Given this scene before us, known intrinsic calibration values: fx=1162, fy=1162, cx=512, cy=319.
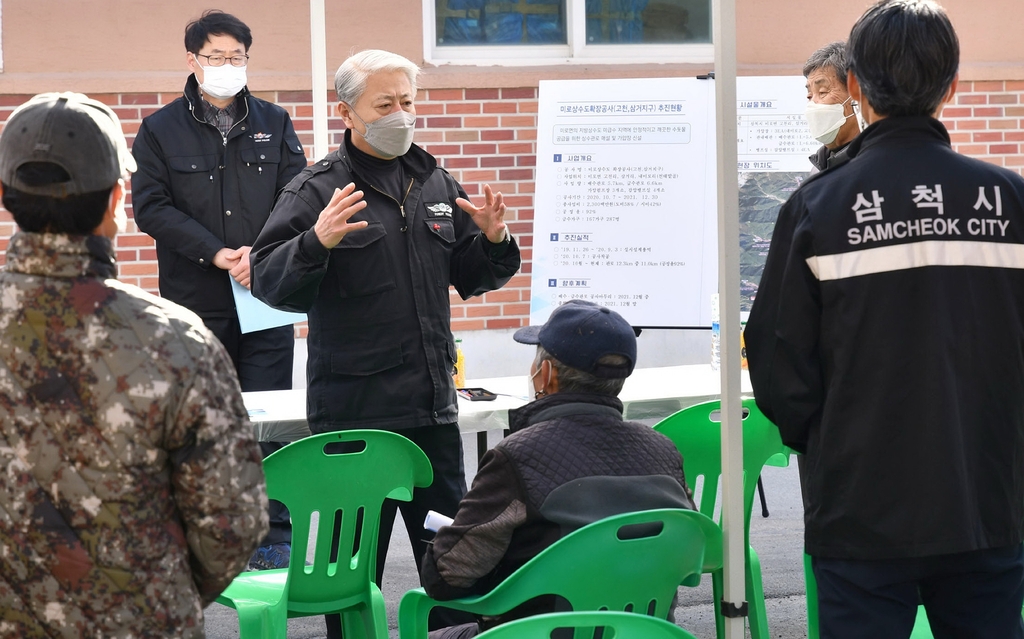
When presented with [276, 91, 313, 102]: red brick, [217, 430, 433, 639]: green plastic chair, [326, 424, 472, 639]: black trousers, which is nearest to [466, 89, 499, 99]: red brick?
[276, 91, 313, 102]: red brick

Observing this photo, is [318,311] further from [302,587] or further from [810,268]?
[810,268]

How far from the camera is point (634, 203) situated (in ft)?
17.5

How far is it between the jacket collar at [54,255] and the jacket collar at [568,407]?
3.43ft

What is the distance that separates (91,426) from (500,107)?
533 cm

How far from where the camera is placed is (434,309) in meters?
3.22

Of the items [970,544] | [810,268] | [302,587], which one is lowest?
[302,587]

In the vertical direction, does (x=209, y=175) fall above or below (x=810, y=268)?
above

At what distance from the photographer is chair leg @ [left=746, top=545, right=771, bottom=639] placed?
3.04m

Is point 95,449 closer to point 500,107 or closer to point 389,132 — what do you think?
point 389,132

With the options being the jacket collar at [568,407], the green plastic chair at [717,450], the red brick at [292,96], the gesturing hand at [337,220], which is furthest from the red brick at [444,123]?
the jacket collar at [568,407]

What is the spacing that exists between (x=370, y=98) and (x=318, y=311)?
618mm

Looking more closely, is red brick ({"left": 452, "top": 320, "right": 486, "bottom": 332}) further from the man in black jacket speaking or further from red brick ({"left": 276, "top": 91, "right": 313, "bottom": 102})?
the man in black jacket speaking

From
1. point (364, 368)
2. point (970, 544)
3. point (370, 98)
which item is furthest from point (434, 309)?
point (970, 544)

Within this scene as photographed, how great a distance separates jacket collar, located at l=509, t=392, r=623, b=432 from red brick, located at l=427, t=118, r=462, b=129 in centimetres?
440
